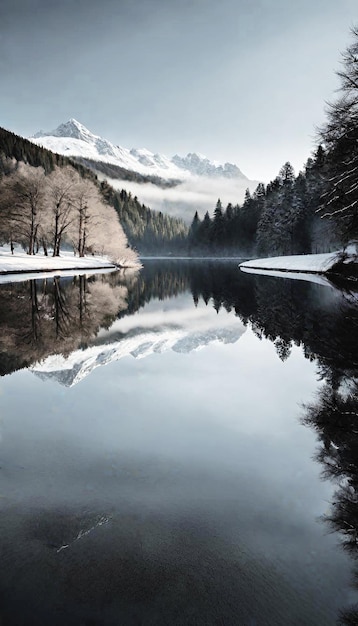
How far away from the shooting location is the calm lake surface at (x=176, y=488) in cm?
261

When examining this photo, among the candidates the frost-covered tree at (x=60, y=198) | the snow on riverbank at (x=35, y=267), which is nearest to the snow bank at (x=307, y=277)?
the snow on riverbank at (x=35, y=267)

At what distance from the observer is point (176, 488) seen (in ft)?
13.2

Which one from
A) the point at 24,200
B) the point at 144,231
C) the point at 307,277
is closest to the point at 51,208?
the point at 24,200

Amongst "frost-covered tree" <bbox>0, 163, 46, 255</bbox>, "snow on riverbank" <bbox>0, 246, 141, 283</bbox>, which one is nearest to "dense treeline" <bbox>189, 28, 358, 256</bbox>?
"snow on riverbank" <bbox>0, 246, 141, 283</bbox>

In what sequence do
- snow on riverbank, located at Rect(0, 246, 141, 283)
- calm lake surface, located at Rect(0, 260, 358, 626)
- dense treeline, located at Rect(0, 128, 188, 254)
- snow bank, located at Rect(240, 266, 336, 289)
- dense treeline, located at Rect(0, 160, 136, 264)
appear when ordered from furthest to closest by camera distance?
1. dense treeline, located at Rect(0, 128, 188, 254)
2. dense treeline, located at Rect(0, 160, 136, 264)
3. snow on riverbank, located at Rect(0, 246, 141, 283)
4. snow bank, located at Rect(240, 266, 336, 289)
5. calm lake surface, located at Rect(0, 260, 358, 626)

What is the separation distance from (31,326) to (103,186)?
14147 centimetres

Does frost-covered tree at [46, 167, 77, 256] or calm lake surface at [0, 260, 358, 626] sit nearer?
calm lake surface at [0, 260, 358, 626]

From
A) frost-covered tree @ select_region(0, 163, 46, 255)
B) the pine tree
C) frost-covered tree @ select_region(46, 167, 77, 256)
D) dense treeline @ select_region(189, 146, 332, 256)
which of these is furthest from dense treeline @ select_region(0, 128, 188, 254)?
the pine tree

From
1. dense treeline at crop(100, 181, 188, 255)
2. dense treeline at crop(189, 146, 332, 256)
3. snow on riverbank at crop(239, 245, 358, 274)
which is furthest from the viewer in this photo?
dense treeline at crop(100, 181, 188, 255)

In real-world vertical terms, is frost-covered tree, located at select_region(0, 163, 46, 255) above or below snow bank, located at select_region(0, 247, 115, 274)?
above

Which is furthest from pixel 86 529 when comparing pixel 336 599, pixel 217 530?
pixel 336 599

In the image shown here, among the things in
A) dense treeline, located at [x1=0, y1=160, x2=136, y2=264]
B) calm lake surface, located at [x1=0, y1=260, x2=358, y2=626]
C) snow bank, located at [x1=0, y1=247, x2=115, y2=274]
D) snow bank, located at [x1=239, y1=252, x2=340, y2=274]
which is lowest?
calm lake surface, located at [x1=0, y1=260, x2=358, y2=626]

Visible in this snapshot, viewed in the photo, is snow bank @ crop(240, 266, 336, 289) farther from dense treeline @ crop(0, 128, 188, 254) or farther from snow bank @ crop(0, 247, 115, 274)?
dense treeline @ crop(0, 128, 188, 254)

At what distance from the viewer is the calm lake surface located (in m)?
2.61
